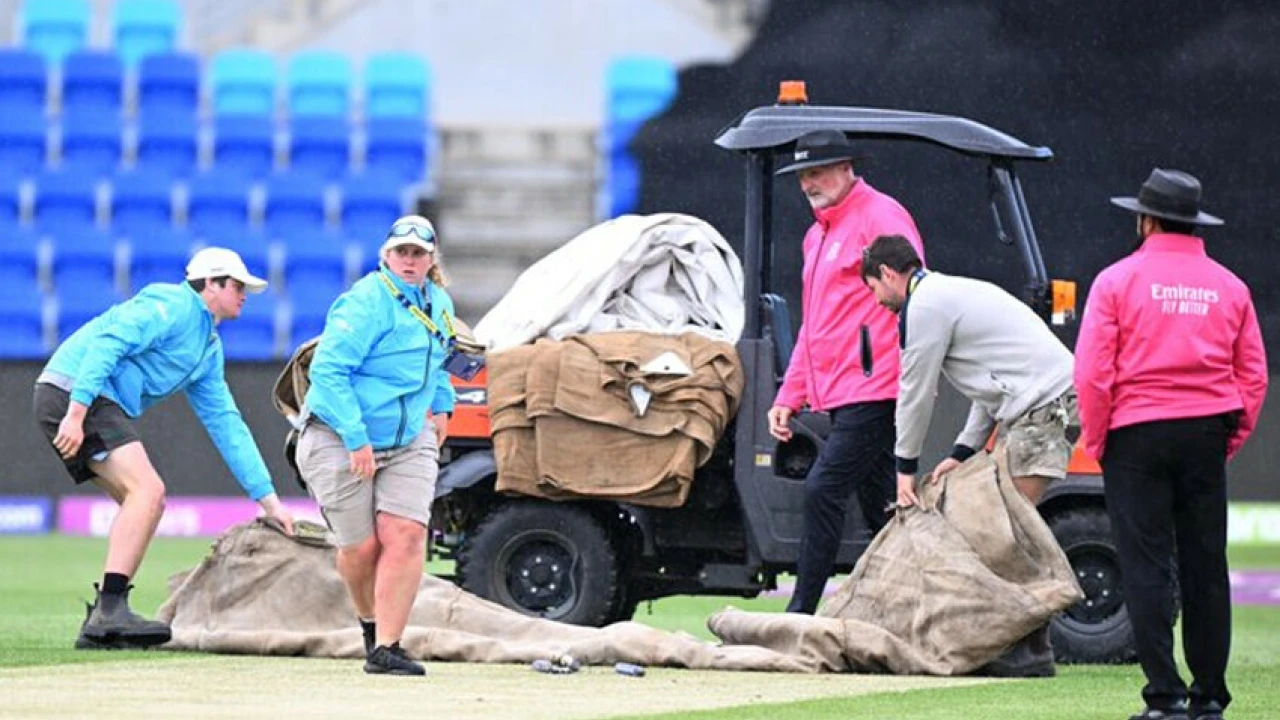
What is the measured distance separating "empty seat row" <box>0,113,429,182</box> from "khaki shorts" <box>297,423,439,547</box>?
53.2 feet

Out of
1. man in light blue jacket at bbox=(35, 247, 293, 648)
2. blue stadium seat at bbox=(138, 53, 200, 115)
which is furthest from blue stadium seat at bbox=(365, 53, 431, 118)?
man in light blue jacket at bbox=(35, 247, 293, 648)

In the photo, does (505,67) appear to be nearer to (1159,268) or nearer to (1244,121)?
(1244,121)

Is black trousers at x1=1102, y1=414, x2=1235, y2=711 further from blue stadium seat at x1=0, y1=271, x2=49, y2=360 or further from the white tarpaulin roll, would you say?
blue stadium seat at x1=0, y1=271, x2=49, y2=360

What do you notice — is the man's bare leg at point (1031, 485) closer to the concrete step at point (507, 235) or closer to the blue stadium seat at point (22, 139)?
the concrete step at point (507, 235)

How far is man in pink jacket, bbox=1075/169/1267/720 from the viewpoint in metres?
8.05

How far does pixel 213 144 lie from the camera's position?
85.4 ft

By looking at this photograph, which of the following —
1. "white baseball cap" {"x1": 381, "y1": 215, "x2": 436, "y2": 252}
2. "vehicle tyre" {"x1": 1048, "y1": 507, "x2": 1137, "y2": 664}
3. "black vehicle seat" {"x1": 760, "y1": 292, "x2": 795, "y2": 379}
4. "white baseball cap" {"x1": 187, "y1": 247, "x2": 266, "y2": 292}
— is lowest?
"vehicle tyre" {"x1": 1048, "y1": 507, "x2": 1137, "y2": 664}

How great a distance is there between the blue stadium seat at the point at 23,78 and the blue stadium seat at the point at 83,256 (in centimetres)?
179

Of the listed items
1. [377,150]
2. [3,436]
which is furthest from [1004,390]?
[377,150]

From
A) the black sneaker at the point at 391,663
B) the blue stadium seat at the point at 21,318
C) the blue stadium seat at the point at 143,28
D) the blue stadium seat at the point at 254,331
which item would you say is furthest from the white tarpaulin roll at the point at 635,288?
the blue stadium seat at the point at 143,28

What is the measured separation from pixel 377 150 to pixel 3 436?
5792 millimetres

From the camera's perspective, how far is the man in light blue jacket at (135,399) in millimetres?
10820

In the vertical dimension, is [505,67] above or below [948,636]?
above

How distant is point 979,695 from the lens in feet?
29.7
